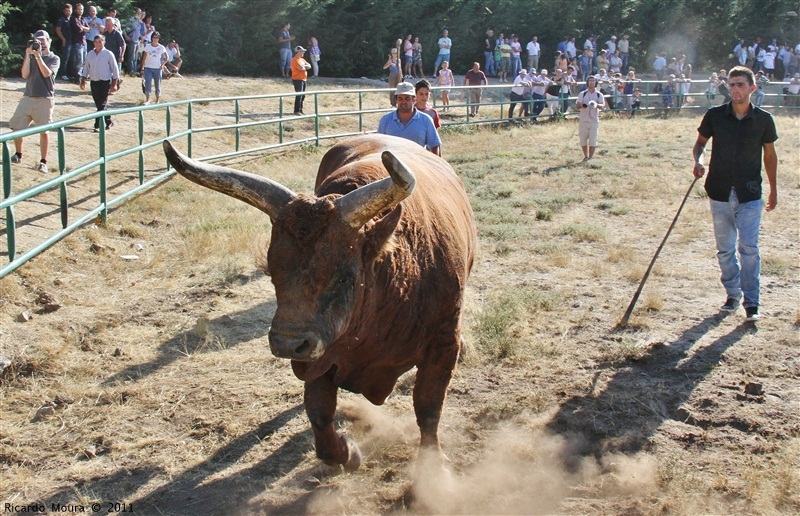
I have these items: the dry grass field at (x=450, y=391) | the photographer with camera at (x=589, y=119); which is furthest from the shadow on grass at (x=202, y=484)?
the photographer with camera at (x=589, y=119)

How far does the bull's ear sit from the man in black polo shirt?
411cm

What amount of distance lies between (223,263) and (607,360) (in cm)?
429

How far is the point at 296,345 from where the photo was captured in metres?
3.48

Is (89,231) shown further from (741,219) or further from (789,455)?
(789,455)

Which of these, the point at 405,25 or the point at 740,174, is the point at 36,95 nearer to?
the point at 740,174

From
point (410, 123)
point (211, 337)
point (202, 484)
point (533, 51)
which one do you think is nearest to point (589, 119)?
point (410, 123)

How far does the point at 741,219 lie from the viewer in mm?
7180

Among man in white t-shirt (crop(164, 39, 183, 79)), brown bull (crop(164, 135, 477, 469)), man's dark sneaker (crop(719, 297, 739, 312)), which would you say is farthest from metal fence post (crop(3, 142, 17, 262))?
man in white t-shirt (crop(164, 39, 183, 79))

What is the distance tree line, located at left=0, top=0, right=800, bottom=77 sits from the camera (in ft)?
92.7

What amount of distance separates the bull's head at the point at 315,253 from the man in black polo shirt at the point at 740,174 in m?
4.41

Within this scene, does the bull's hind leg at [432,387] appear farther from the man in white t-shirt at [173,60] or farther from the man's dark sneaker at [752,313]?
the man in white t-shirt at [173,60]

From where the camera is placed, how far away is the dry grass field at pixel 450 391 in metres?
4.49

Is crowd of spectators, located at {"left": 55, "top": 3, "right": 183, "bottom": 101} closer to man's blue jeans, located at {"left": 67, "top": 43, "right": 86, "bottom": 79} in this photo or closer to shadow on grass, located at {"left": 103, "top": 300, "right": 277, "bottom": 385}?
man's blue jeans, located at {"left": 67, "top": 43, "right": 86, "bottom": 79}

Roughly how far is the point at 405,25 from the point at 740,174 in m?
31.7
